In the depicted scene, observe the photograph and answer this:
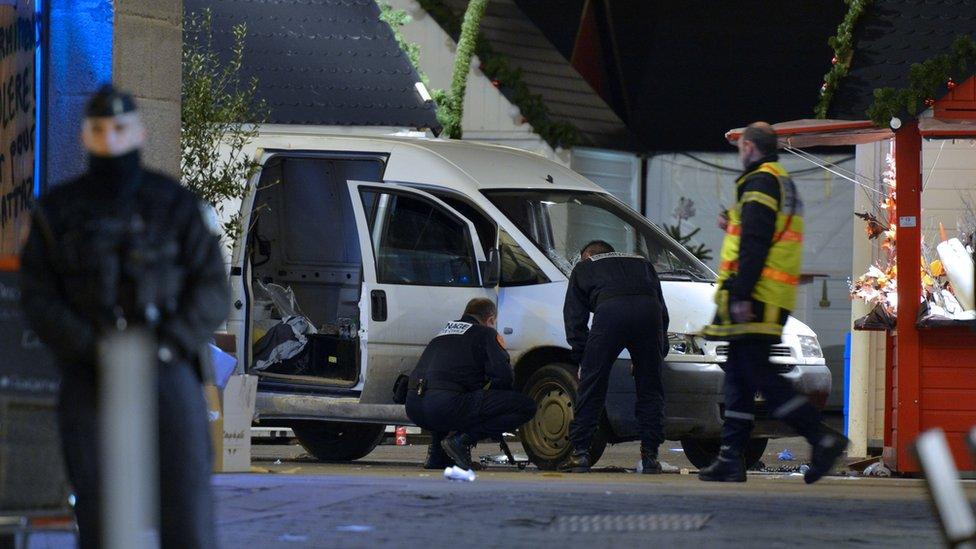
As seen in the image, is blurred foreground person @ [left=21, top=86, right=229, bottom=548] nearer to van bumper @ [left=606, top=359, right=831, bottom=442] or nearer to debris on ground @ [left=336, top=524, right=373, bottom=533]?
debris on ground @ [left=336, top=524, right=373, bottom=533]

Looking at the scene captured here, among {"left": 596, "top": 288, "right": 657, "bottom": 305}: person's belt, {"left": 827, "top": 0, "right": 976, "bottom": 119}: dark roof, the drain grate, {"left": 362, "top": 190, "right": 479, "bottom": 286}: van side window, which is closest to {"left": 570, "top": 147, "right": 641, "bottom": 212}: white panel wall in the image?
{"left": 827, "top": 0, "right": 976, "bottom": 119}: dark roof

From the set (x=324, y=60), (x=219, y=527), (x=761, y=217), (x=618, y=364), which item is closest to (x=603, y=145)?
(x=324, y=60)

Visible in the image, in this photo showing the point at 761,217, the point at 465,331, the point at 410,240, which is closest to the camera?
the point at 761,217

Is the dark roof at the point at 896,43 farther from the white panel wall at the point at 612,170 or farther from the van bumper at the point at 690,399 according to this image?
the white panel wall at the point at 612,170

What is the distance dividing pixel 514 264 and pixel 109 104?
292 inches

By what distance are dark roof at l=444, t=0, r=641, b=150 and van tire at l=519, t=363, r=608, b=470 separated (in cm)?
701

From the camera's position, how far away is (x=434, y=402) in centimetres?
1170

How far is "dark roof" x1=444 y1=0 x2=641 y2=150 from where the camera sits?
62.4 feet

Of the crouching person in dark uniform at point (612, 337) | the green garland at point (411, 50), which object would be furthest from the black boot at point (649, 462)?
the green garland at point (411, 50)

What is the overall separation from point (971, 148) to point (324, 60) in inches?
273

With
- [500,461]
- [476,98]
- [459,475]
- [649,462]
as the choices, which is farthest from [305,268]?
[476,98]

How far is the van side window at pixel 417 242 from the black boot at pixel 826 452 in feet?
12.8

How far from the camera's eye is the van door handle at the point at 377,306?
12250mm

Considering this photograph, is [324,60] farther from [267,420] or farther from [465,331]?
[465,331]
